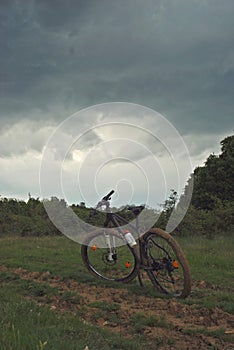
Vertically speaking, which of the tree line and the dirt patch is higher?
the tree line

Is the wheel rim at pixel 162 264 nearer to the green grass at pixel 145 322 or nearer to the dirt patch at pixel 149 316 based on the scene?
the dirt patch at pixel 149 316

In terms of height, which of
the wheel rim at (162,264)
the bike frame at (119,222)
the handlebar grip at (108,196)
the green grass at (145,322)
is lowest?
the green grass at (145,322)

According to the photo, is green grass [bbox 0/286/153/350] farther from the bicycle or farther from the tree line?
the tree line

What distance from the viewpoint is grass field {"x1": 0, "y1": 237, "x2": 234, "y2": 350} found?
4883mm

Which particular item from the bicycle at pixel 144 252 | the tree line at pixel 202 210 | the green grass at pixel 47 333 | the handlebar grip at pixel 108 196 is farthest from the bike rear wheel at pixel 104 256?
the tree line at pixel 202 210

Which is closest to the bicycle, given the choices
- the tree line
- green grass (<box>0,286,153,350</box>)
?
green grass (<box>0,286,153,350</box>)

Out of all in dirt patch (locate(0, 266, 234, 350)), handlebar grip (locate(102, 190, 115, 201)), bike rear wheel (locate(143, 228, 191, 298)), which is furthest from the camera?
handlebar grip (locate(102, 190, 115, 201))

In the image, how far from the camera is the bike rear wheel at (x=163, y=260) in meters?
7.82

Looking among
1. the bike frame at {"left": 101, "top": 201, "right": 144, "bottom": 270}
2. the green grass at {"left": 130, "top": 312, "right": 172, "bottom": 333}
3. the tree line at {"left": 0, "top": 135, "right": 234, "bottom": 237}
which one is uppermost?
the tree line at {"left": 0, "top": 135, "right": 234, "bottom": 237}

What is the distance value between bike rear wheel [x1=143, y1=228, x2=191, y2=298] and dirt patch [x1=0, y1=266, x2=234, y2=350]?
500 millimetres

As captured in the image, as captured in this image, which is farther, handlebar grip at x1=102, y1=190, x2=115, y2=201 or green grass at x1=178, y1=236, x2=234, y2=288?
green grass at x1=178, y1=236, x2=234, y2=288

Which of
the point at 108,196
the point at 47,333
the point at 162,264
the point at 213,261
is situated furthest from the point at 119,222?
the point at 47,333

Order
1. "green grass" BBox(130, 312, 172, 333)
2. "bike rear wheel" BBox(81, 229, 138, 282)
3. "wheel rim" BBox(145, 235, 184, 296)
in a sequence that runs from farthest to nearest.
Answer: "bike rear wheel" BBox(81, 229, 138, 282), "wheel rim" BBox(145, 235, 184, 296), "green grass" BBox(130, 312, 172, 333)

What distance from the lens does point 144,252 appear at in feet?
27.8
